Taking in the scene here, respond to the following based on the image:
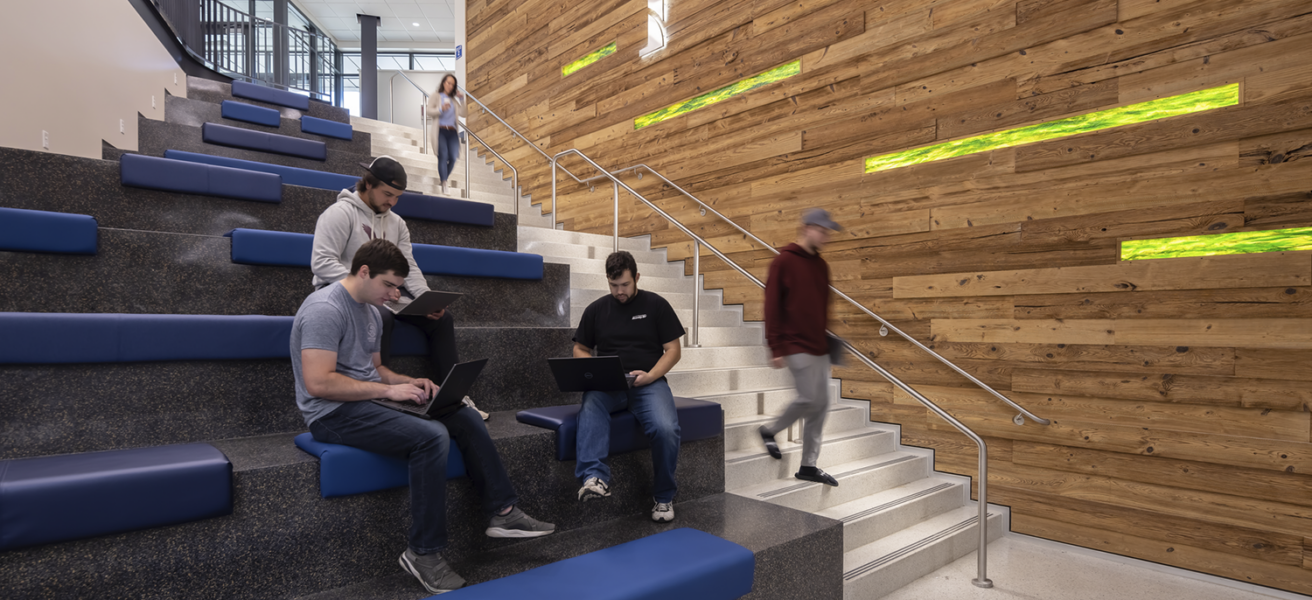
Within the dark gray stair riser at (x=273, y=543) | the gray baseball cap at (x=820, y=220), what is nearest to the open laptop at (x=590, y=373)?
the dark gray stair riser at (x=273, y=543)

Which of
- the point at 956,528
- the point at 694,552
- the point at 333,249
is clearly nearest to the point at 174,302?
the point at 333,249

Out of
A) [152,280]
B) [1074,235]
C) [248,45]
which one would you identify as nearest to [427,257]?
[152,280]

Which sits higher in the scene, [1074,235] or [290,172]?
[290,172]

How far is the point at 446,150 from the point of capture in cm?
556

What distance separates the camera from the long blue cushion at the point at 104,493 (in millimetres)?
1497

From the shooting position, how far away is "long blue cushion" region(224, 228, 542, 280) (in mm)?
2629

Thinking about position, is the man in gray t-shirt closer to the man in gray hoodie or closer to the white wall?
the man in gray hoodie

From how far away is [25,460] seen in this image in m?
1.81

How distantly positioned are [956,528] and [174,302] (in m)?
3.35

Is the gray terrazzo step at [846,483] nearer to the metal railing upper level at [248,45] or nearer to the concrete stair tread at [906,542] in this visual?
the concrete stair tread at [906,542]

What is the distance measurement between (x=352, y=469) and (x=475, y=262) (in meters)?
1.53

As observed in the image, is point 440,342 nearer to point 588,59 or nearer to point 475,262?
point 475,262

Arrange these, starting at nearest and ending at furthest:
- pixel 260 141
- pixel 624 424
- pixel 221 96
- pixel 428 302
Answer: pixel 428 302
pixel 624 424
pixel 260 141
pixel 221 96

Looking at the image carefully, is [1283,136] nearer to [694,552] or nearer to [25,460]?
[694,552]
